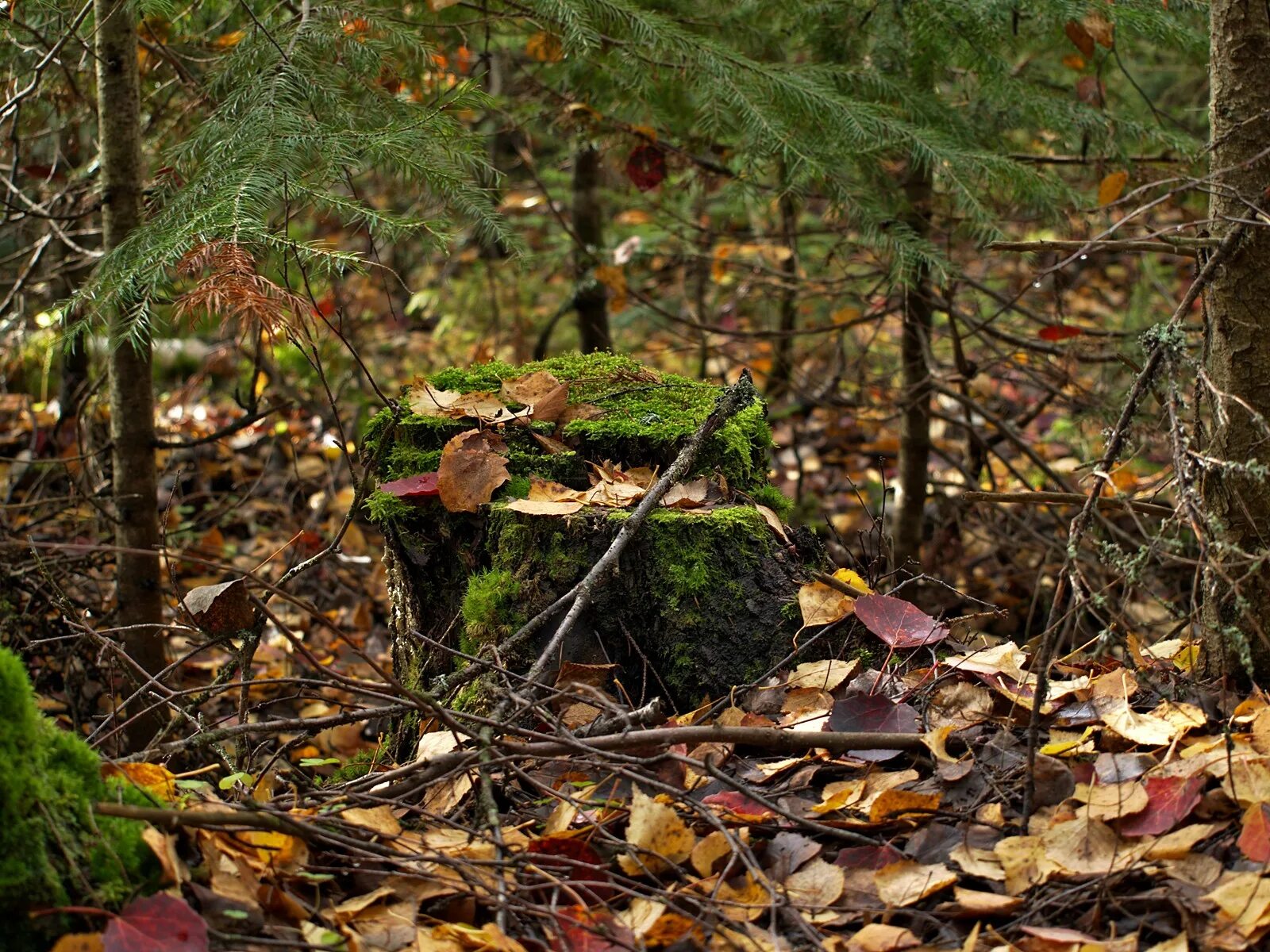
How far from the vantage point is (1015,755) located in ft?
6.66

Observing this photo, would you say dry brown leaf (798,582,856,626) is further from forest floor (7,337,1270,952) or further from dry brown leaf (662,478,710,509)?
dry brown leaf (662,478,710,509)

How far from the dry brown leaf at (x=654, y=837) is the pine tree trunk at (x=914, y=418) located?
3190mm

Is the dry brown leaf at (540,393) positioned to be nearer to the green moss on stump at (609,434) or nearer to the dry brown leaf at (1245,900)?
the green moss on stump at (609,434)

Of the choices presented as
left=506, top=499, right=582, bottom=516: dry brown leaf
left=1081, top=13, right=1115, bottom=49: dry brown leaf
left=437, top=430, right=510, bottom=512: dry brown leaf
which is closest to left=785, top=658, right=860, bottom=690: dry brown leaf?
left=506, top=499, right=582, bottom=516: dry brown leaf

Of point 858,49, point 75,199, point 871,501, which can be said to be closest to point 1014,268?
point 871,501

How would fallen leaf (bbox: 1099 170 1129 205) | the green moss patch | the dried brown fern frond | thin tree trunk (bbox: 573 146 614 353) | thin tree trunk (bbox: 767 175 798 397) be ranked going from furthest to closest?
thin tree trunk (bbox: 573 146 614 353) → thin tree trunk (bbox: 767 175 798 397) → fallen leaf (bbox: 1099 170 1129 205) → the green moss patch → the dried brown fern frond

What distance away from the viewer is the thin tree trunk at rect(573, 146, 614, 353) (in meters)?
5.93

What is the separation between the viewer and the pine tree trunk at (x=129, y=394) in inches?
136

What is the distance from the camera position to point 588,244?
6191 millimetres

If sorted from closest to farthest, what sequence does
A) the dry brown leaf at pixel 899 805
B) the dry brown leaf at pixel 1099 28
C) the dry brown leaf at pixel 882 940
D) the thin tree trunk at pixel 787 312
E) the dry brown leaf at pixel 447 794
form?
the dry brown leaf at pixel 882 940, the dry brown leaf at pixel 899 805, the dry brown leaf at pixel 447 794, the dry brown leaf at pixel 1099 28, the thin tree trunk at pixel 787 312

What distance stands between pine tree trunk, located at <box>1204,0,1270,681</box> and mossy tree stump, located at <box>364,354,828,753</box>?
0.92 metres

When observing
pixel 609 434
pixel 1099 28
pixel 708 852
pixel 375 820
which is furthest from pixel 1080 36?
pixel 375 820

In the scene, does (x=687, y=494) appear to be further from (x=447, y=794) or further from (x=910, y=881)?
(x=910, y=881)

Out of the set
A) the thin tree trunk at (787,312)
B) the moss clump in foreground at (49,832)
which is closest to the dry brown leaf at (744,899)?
the moss clump in foreground at (49,832)
